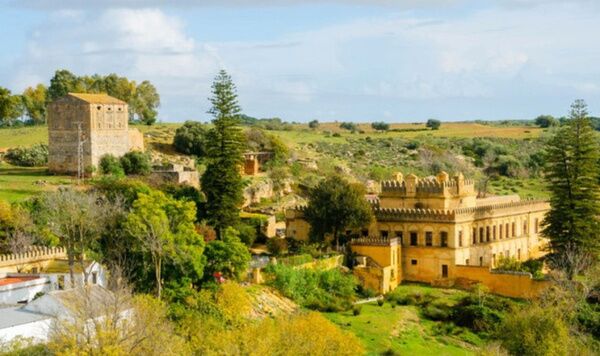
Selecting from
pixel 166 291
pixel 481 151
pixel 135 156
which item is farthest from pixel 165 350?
pixel 481 151

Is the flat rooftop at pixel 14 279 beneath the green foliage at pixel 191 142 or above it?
beneath

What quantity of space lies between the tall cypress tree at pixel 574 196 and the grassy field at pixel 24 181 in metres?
23.0

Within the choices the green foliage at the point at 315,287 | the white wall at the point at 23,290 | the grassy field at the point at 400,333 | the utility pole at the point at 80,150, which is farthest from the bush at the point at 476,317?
the utility pole at the point at 80,150

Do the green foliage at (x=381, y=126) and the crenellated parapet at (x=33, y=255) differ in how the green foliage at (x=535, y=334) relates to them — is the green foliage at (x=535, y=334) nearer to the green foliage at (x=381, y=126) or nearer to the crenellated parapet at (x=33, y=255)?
the crenellated parapet at (x=33, y=255)

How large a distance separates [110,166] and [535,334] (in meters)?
26.3

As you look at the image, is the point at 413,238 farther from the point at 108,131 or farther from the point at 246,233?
the point at 108,131

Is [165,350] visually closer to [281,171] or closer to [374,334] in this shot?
[374,334]

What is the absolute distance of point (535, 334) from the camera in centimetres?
3428

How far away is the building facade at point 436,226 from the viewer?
44375mm

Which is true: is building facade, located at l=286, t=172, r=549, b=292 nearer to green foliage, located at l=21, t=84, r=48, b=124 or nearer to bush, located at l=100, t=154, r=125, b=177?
bush, located at l=100, t=154, r=125, b=177

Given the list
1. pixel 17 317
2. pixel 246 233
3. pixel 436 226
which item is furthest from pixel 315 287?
pixel 17 317

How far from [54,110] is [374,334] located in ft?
83.4

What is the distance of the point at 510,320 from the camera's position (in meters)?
35.8

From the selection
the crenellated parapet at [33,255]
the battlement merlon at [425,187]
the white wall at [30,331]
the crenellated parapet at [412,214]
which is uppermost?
the battlement merlon at [425,187]
